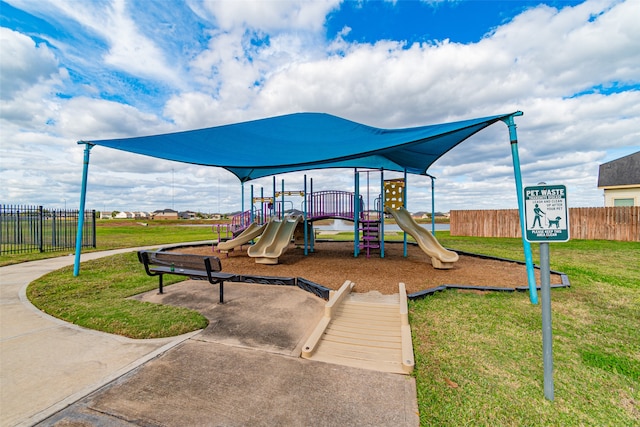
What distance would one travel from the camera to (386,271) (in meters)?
7.90

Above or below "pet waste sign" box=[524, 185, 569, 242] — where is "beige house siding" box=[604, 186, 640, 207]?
above

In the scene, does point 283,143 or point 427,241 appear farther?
point 427,241

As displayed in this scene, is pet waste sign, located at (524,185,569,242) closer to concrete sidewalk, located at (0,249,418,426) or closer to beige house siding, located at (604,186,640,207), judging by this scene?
concrete sidewalk, located at (0,249,418,426)

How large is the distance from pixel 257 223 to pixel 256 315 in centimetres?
814

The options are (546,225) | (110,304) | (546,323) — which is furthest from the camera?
(110,304)

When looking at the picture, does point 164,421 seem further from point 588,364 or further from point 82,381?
point 588,364

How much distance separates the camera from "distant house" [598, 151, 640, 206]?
777 inches

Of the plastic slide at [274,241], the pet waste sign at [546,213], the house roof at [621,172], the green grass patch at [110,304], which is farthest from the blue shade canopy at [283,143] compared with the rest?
the house roof at [621,172]

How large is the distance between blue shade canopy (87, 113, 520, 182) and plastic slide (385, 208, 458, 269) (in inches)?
81.5

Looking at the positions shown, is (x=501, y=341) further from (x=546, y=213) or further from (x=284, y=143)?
(x=284, y=143)

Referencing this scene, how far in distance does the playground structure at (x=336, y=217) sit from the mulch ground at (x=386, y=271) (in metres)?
0.48

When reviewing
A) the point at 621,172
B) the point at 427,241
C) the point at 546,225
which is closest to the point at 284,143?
the point at 427,241

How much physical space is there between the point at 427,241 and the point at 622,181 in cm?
2085

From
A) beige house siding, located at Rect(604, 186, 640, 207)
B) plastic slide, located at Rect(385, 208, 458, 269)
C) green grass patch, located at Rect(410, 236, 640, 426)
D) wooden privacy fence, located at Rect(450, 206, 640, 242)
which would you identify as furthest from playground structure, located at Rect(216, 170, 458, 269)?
beige house siding, located at Rect(604, 186, 640, 207)
